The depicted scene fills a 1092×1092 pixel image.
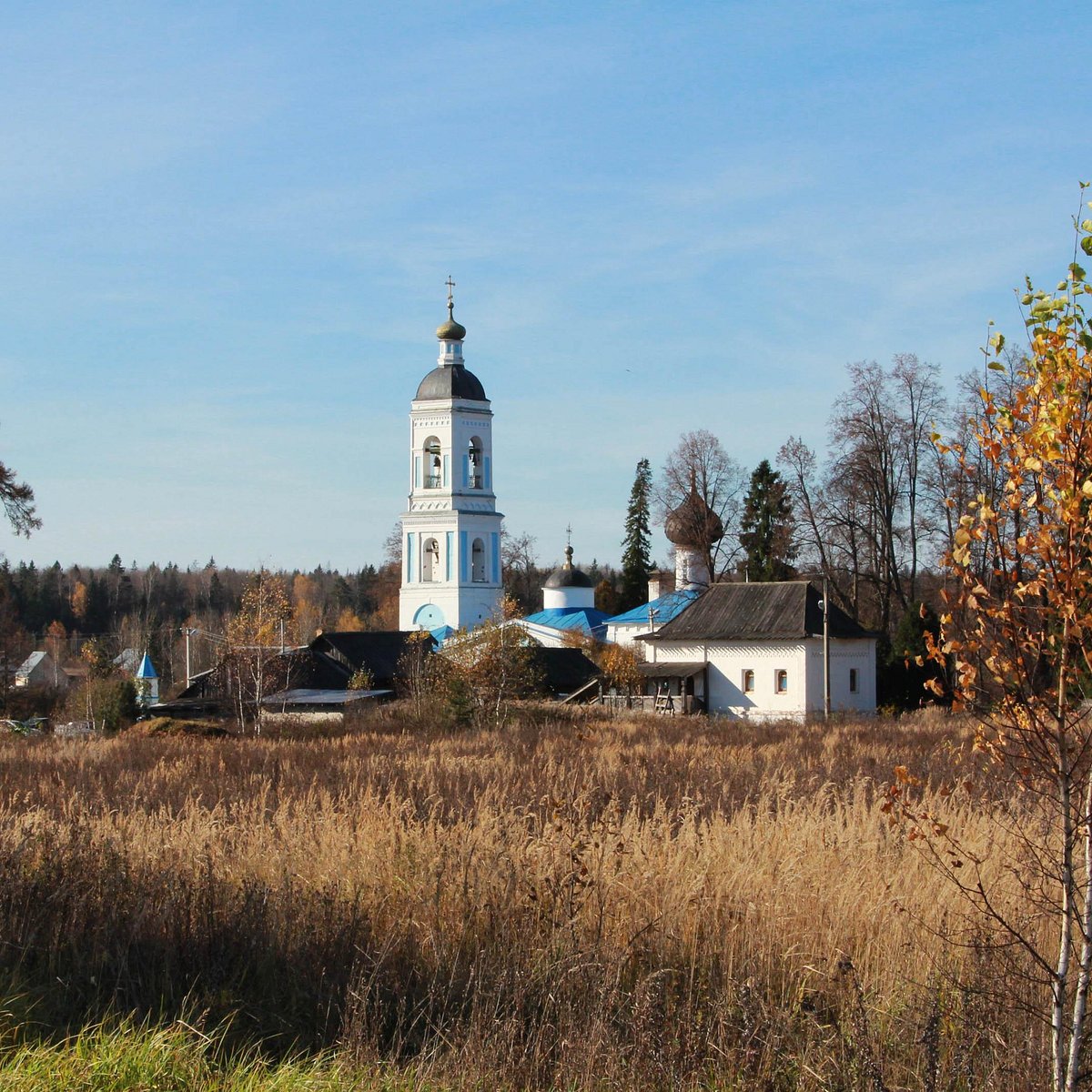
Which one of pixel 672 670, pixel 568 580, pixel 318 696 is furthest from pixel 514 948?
pixel 568 580

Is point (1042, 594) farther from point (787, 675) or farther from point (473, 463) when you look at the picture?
point (473, 463)

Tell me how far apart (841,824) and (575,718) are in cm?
2474

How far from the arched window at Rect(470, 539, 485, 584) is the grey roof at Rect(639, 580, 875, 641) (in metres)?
18.7

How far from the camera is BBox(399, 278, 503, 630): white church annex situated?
220ft

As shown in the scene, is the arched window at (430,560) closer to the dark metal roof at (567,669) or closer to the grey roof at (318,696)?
the dark metal roof at (567,669)

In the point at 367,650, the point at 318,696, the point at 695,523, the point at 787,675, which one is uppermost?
the point at 695,523

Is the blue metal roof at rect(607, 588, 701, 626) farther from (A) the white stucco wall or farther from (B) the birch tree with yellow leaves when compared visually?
(B) the birch tree with yellow leaves

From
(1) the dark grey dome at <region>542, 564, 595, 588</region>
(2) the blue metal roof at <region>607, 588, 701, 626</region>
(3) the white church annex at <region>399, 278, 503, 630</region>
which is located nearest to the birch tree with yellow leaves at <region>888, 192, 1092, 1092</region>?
(2) the blue metal roof at <region>607, 588, 701, 626</region>

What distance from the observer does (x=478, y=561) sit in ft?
225

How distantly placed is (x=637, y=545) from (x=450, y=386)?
60.5 ft

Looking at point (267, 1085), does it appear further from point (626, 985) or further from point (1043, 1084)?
point (1043, 1084)

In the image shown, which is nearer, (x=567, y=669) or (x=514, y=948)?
(x=514, y=948)

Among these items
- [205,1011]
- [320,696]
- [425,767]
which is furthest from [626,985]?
[320,696]

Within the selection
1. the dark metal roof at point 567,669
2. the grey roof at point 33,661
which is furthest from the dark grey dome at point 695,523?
the grey roof at point 33,661
